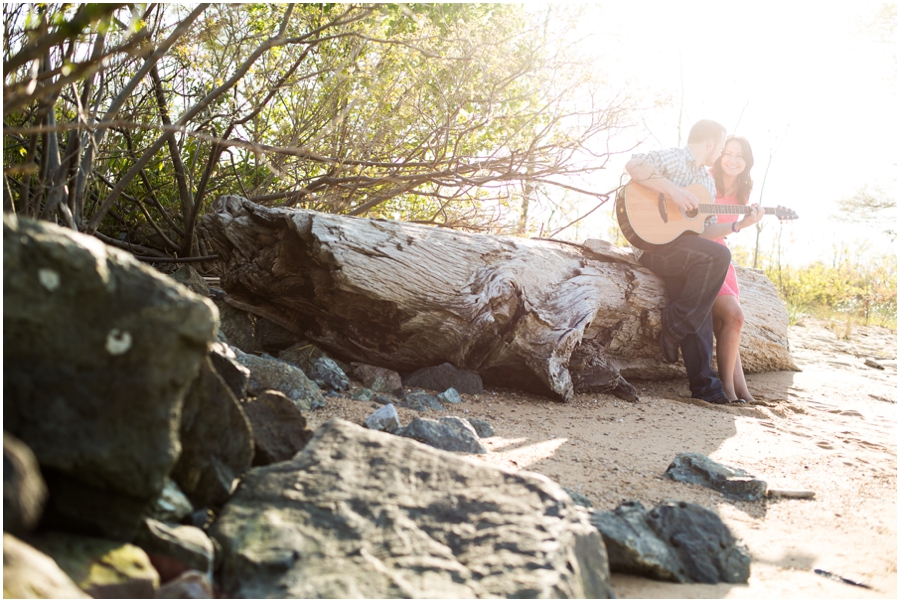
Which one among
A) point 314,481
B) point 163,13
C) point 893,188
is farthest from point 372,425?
point 893,188

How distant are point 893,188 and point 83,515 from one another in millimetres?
16676

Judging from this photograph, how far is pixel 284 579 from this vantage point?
1.45m

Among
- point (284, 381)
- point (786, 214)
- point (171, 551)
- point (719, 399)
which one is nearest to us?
point (171, 551)

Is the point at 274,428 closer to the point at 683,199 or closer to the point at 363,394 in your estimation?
the point at 363,394

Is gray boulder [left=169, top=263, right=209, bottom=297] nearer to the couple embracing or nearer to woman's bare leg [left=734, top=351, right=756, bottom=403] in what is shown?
the couple embracing

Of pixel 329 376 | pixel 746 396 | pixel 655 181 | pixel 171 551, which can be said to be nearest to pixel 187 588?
pixel 171 551

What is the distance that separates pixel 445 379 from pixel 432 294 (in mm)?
565

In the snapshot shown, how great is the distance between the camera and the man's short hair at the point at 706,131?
500 centimetres

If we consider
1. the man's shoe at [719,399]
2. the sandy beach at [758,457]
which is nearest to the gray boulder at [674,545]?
the sandy beach at [758,457]

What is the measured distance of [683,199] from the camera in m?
4.83

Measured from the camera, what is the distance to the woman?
16.3 ft

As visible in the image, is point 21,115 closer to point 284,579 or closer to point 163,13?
point 163,13

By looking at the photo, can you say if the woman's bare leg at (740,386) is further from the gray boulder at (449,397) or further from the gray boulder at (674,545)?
the gray boulder at (674,545)

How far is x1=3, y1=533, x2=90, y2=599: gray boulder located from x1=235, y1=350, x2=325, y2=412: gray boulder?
6.17 feet
